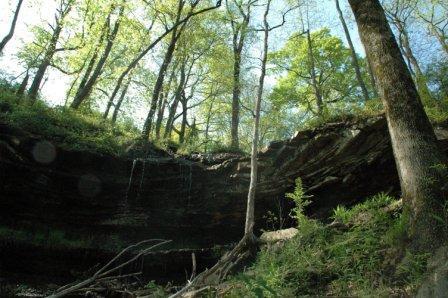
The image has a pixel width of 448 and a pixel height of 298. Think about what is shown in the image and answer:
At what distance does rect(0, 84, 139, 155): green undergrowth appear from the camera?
13094 mm

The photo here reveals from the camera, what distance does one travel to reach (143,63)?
23.8 metres

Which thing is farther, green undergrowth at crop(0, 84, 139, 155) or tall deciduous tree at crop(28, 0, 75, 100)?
tall deciduous tree at crop(28, 0, 75, 100)

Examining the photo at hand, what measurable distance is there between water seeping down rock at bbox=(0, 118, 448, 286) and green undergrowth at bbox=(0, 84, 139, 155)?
0.39 m

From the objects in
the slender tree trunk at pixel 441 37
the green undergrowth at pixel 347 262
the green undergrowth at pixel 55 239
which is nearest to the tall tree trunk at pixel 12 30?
the green undergrowth at pixel 55 239

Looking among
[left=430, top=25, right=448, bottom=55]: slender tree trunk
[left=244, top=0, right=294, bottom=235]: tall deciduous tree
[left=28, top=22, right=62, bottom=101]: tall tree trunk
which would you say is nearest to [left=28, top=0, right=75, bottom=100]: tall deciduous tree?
[left=28, top=22, right=62, bottom=101]: tall tree trunk

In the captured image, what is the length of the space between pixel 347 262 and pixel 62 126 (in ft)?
38.3

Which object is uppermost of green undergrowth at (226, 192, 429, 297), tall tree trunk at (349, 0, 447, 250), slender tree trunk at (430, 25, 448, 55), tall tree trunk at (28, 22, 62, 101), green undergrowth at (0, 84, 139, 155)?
slender tree trunk at (430, 25, 448, 55)

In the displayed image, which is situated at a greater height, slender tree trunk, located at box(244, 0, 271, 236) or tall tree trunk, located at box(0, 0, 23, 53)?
tall tree trunk, located at box(0, 0, 23, 53)

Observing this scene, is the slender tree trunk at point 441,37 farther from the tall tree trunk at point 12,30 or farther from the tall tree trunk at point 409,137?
the tall tree trunk at point 12,30

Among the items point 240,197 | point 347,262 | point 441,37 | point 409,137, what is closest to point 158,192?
point 240,197

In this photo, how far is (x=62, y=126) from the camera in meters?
14.2

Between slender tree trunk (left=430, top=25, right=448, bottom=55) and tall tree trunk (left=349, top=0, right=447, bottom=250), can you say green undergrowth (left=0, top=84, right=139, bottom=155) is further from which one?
slender tree trunk (left=430, top=25, right=448, bottom=55)

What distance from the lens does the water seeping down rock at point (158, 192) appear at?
11703mm

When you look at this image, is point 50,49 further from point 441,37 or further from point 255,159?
point 441,37
